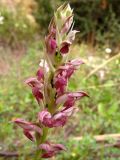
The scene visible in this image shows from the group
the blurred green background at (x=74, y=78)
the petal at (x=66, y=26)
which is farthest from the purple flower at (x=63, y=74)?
the blurred green background at (x=74, y=78)

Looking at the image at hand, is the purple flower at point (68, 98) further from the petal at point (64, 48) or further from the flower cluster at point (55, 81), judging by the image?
the petal at point (64, 48)

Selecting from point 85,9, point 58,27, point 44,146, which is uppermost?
point 85,9

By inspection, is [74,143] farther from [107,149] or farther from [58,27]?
[58,27]

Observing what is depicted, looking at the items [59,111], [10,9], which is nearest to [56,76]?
[59,111]

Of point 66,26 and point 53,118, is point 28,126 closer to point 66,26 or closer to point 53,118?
point 53,118

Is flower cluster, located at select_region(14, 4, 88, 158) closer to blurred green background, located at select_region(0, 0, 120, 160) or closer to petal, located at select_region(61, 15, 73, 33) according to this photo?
petal, located at select_region(61, 15, 73, 33)

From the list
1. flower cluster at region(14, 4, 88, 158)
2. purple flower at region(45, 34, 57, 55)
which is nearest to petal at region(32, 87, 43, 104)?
flower cluster at region(14, 4, 88, 158)

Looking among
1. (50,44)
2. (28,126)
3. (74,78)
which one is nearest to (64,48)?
(50,44)
